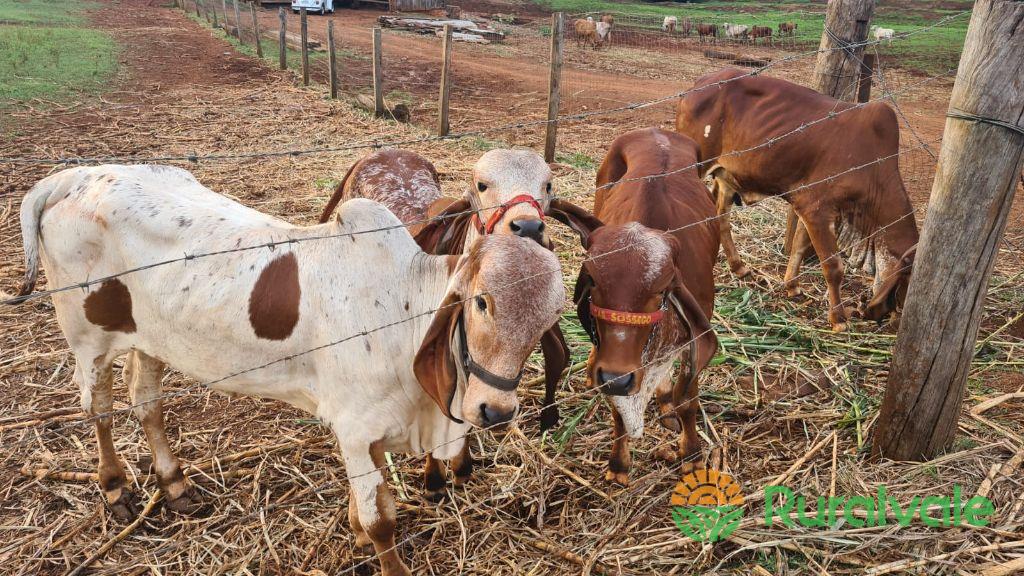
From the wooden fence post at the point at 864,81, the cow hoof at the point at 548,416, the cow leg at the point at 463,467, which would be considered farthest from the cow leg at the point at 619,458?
the wooden fence post at the point at 864,81

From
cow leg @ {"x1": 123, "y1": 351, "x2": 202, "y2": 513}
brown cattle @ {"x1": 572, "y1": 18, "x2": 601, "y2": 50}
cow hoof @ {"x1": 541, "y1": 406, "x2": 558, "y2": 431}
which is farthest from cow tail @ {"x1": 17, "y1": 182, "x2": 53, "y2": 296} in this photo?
brown cattle @ {"x1": 572, "y1": 18, "x2": 601, "y2": 50}

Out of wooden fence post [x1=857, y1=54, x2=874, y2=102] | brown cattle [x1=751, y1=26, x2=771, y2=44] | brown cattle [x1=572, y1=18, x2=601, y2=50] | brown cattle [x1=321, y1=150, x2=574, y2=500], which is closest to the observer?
brown cattle [x1=321, y1=150, x2=574, y2=500]

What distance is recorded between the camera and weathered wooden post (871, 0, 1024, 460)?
2.86 meters

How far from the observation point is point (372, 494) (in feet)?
9.87

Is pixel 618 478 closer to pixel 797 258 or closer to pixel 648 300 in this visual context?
pixel 648 300

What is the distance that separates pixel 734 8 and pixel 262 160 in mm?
31994

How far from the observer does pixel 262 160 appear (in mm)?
9703

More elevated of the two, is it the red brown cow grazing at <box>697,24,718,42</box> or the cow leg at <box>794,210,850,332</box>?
the red brown cow grazing at <box>697,24,718,42</box>

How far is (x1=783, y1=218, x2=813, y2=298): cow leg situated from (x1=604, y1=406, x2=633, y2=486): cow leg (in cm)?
300

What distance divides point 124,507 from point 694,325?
3.07 meters

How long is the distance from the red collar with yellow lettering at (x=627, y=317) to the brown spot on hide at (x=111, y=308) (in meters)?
2.17

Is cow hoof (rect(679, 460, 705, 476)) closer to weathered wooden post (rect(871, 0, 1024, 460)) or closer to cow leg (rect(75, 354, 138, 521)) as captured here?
weathered wooden post (rect(871, 0, 1024, 460))

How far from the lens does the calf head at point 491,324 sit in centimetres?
249

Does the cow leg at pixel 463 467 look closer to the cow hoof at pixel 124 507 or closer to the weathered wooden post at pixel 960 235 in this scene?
the cow hoof at pixel 124 507
